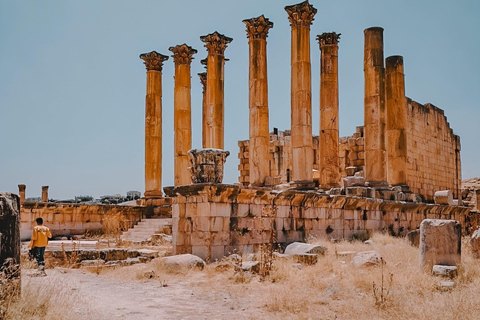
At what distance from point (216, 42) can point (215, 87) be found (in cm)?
206

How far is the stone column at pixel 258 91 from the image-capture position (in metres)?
21.3

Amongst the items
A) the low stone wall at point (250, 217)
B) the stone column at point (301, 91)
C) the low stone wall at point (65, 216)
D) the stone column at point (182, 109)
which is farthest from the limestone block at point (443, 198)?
the low stone wall at point (65, 216)

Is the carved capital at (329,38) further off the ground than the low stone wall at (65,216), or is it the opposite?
the carved capital at (329,38)

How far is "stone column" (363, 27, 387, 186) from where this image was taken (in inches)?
784

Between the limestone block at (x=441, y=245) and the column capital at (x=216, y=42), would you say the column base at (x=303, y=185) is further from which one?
the limestone block at (x=441, y=245)

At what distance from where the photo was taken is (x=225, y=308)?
7.41m

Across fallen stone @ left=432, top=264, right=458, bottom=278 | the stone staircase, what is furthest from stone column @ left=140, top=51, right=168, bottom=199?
fallen stone @ left=432, top=264, right=458, bottom=278

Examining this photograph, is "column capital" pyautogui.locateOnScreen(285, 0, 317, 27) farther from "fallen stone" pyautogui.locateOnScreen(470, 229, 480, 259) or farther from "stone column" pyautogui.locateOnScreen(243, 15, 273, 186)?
"fallen stone" pyautogui.locateOnScreen(470, 229, 480, 259)

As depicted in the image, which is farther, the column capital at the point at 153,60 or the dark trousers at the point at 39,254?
the column capital at the point at 153,60

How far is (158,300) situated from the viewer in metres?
7.92

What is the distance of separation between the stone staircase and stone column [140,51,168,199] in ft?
10.8

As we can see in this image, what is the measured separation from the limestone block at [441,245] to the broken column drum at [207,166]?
4.67m

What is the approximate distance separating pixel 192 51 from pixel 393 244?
14.3 m

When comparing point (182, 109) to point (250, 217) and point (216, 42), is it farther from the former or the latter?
point (250, 217)
